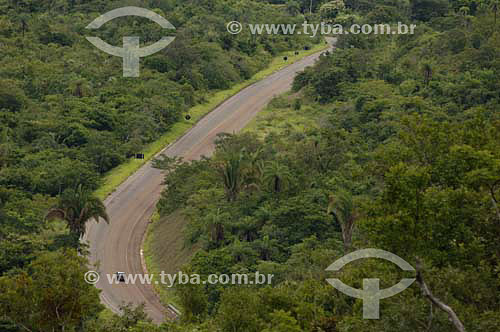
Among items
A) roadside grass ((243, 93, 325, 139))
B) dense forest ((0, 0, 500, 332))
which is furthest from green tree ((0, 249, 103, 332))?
roadside grass ((243, 93, 325, 139))

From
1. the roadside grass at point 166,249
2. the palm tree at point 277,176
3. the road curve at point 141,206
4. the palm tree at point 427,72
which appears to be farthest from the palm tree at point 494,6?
the roadside grass at point 166,249

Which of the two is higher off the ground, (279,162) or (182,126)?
(279,162)

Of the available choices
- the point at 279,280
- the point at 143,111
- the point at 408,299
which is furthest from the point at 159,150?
the point at 408,299

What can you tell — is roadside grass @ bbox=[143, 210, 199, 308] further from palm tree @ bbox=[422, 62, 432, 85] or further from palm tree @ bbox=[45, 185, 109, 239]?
palm tree @ bbox=[422, 62, 432, 85]

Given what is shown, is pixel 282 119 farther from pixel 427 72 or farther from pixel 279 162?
pixel 279 162

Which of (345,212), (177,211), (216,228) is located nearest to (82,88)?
(177,211)

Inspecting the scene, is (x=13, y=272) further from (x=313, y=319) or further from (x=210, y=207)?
(x=313, y=319)

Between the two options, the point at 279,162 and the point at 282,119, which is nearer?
the point at 279,162
